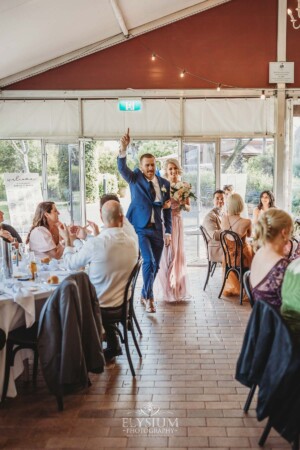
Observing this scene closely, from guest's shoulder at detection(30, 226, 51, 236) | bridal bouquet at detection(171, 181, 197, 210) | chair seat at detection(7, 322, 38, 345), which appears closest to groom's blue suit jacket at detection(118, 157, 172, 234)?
bridal bouquet at detection(171, 181, 197, 210)

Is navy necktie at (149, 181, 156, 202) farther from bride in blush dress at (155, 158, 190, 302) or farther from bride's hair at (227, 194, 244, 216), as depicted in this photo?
bride's hair at (227, 194, 244, 216)

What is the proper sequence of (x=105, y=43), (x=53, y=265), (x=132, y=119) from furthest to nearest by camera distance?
(x=132, y=119) → (x=105, y=43) → (x=53, y=265)

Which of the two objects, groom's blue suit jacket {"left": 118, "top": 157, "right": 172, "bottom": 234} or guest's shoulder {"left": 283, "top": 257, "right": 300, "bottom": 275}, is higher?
groom's blue suit jacket {"left": 118, "top": 157, "right": 172, "bottom": 234}

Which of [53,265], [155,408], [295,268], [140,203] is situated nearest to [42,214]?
[53,265]

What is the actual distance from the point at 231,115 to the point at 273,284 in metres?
6.15

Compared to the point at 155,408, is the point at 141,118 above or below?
above

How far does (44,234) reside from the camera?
5.25 metres

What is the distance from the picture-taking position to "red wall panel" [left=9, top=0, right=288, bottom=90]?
341 inches

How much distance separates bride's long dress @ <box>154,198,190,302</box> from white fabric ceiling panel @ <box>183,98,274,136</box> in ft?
9.61

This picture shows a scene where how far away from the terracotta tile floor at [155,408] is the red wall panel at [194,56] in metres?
5.28

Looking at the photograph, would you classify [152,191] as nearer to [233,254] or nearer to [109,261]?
[233,254]

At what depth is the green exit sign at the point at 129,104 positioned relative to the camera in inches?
344

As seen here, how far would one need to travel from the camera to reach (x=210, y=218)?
22.9ft

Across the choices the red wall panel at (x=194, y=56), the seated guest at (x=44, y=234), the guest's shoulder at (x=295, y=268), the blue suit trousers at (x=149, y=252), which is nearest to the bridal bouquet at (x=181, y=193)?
the blue suit trousers at (x=149, y=252)
